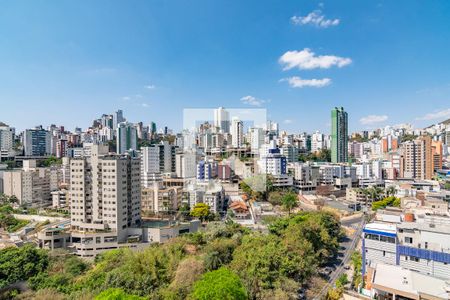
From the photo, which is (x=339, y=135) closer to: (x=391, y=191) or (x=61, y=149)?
(x=391, y=191)

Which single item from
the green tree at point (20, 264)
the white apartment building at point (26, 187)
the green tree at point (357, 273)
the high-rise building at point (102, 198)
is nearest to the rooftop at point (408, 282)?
the green tree at point (357, 273)

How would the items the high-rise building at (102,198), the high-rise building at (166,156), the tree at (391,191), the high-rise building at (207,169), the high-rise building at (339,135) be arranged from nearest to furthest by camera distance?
the high-rise building at (102,198)
the high-rise building at (207,169)
the tree at (391,191)
the high-rise building at (166,156)
the high-rise building at (339,135)

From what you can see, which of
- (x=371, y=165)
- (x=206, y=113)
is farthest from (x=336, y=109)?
(x=206, y=113)

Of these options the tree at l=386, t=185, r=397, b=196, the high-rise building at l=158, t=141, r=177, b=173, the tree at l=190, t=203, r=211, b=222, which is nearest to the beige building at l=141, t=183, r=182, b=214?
the tree at l=190, t=203, r=211, b=222

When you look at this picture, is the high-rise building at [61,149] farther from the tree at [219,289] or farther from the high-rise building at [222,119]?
the tree at [219,289]

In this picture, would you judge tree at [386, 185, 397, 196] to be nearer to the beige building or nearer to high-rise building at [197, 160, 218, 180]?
high-rise building at [197, 160, 218, 180]

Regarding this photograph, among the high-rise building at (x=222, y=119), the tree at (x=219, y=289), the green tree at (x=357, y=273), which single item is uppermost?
the high-rise building at (x=222, y=119)

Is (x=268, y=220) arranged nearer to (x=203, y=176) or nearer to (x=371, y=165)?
(x=203, y=176)
